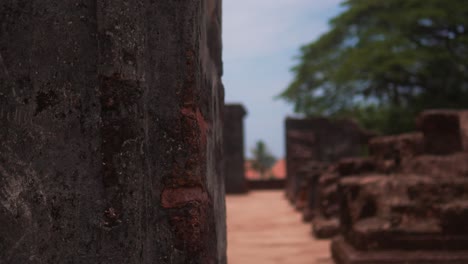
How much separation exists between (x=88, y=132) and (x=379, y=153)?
4.25 m

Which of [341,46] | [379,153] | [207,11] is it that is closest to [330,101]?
[341,46]

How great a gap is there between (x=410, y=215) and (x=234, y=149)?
508 inches

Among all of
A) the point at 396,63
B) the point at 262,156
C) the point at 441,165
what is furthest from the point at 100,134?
the point at 262,156

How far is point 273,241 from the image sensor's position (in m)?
5.75

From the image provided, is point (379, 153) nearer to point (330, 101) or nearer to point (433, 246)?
point (433, 246)

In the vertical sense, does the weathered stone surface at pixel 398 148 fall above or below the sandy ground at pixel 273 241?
above

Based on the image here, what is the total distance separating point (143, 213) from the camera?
5.50ft

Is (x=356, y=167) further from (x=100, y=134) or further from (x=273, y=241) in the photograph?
(x=100, y=134)

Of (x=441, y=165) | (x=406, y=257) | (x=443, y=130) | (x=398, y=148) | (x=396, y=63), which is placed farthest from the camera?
(x=396, y=63)

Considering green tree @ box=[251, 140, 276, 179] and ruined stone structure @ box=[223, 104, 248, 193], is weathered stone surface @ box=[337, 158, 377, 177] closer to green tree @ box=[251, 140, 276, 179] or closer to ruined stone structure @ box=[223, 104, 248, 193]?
ruined stone structure @ box=[223, 104, 248, 193]

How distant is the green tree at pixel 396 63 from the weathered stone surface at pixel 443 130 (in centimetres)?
988

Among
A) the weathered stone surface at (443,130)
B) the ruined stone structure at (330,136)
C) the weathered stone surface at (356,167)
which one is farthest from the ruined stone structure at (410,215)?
the ruined stone structure at (330,136)

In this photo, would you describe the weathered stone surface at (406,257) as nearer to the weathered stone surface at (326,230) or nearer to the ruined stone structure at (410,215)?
the ruined stone structure at (410,215)

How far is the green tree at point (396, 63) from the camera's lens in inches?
584
